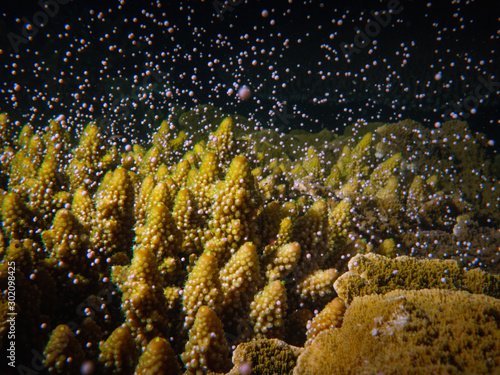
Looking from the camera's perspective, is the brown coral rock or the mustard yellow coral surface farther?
the mustard yellow coral surface

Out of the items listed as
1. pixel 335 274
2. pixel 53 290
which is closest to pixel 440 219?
pixel 335 274

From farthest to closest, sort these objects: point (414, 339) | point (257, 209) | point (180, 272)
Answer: point (257, 209) < point (180, 272) < point (414, 339)

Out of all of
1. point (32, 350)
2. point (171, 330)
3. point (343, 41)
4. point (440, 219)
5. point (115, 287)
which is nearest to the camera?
point (32, 350)

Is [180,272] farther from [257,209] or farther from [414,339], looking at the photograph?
[414,339]

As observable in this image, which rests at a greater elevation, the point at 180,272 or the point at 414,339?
the point at 180,272

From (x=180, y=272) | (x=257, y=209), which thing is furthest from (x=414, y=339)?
(x=180, y=272)

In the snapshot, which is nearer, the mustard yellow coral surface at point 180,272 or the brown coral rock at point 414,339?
the brown coral rock at point 414,339

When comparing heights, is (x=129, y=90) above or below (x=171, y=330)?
above

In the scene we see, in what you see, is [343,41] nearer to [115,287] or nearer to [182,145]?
[182,145]
